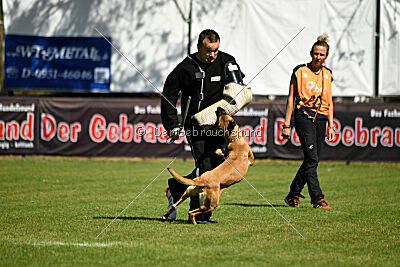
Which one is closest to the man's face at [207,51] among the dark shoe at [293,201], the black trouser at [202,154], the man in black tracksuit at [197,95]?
the man in black tracksuit at [197,95]

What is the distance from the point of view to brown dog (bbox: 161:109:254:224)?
7.29m

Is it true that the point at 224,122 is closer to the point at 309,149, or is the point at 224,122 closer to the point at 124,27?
the point at 309,149

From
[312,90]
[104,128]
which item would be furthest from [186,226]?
[104,128]

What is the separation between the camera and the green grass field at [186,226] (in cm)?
579

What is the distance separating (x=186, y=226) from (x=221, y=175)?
2.31 feet

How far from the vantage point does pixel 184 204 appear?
10.1m

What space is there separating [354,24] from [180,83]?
14918 millimetres

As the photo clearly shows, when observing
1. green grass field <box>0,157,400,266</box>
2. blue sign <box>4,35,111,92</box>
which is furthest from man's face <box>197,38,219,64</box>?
blue sign <box>4,35,111,92</box>

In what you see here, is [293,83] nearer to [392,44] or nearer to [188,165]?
[188,165]

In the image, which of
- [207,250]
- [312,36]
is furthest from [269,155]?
[207,250]

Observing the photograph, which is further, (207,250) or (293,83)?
(293,83)

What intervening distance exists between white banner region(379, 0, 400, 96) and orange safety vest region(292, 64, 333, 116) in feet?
41.3

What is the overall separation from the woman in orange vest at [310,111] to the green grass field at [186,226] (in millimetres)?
423

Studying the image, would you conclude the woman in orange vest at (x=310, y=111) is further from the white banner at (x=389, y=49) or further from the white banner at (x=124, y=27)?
Result: the white banner at (x=124, y=27)
